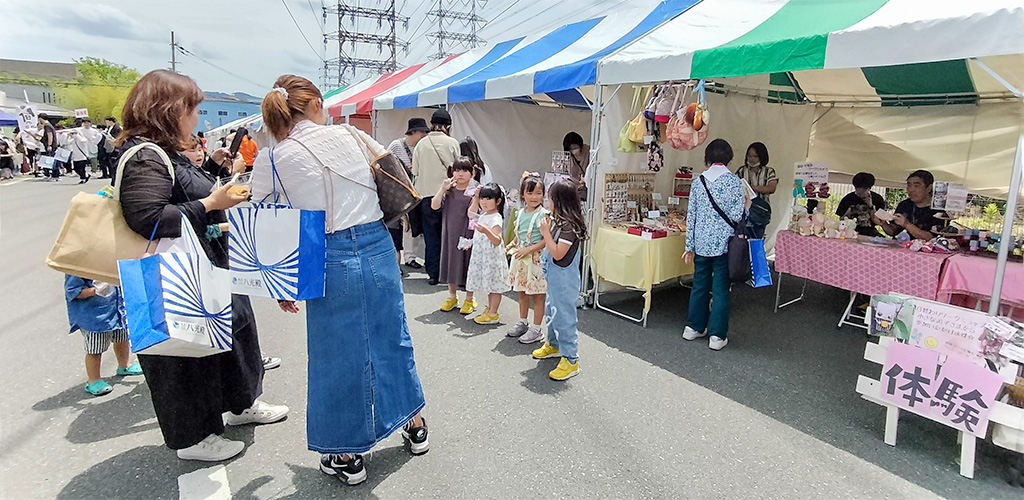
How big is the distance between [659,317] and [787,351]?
3.43ft

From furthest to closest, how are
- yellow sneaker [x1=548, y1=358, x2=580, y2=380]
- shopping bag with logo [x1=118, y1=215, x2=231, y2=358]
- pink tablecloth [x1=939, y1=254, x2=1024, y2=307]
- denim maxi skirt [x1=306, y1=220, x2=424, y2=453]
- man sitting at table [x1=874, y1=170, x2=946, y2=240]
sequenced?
man sitting at table [x1=874, y1=170, x2=946, y2=240] → yellow sneaker [x1=548, y1=358, x2=580, y2=380] → pink tablecloth [x1=939, y1=254, x2=1024, y2=307] → denim maxi skirt [x1=306, y1=220, x2=424, y2=453] → shopping bag with logo [x1=118, y1=215, x2=231, y2=358]

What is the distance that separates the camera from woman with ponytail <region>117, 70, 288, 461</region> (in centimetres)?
190

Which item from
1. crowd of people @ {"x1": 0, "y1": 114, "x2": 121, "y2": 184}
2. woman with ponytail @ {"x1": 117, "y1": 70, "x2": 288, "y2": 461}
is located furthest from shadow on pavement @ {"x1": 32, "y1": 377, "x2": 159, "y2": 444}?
crowd of people @ {"x1": 0, "y1": 114, "x2": 121, "y2": 184}

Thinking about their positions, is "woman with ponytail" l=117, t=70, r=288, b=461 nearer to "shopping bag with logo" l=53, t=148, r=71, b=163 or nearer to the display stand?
the display stand

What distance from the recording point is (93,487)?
216 cm

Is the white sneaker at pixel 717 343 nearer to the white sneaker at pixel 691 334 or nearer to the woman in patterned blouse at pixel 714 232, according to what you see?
the woman in patterned blouse at pixel 714 232

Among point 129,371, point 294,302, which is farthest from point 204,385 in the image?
point 129,371

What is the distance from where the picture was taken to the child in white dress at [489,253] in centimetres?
406

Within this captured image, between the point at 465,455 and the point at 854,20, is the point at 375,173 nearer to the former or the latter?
the point at 465,455

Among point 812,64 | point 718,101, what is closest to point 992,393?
point 812,64

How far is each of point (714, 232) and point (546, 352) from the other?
1.49m

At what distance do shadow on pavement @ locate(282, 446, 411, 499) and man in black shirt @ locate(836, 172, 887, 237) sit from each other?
4.60 metres

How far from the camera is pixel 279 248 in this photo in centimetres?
185

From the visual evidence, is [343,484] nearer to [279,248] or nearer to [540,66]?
[279,248]
